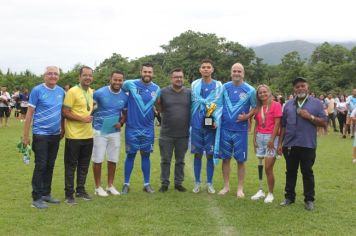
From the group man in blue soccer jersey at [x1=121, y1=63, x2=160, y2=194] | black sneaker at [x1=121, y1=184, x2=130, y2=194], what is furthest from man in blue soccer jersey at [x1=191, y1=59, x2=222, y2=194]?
black sneaker at [x1=121, y1=184, x2=130, y2=194]

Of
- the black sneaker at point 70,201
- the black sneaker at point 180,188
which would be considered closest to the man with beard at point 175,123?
the black sneaker at point 180,188

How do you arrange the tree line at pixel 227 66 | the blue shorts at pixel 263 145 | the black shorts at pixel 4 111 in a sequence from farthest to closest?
the tree line at pixel 227 66, the black shorts at pixel 4 111, the blue shorts at pixel 263 145

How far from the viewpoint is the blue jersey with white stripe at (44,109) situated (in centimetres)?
666

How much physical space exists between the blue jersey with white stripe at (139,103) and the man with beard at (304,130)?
2.23m

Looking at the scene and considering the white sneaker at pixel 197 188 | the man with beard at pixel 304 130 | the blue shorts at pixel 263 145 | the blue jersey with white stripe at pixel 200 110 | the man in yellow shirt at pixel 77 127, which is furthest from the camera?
the white sneaker at pixel 197 188

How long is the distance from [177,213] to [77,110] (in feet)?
6.97

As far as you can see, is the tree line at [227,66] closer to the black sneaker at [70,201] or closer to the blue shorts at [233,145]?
the blue shorts at [233,145]

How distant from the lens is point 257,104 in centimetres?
756

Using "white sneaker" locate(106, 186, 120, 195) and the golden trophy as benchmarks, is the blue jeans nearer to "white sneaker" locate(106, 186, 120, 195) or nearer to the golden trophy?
"white sneaker" locate(106, 186, 120, 195)

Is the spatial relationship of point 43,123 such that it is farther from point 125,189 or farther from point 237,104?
point 237,104

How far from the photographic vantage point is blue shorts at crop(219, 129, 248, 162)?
25.3ft

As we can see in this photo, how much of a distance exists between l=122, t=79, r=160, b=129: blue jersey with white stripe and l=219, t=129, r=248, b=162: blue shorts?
1286mm

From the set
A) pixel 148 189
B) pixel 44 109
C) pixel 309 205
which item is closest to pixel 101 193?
pixel 148 189

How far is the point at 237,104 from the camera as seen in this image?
7.70 meters
